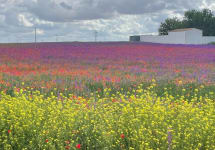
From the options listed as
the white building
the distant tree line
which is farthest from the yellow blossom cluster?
the distant tree line

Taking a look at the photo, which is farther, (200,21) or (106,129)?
(200,21)

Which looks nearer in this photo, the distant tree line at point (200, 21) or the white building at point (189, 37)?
the white building at point (189, 37)

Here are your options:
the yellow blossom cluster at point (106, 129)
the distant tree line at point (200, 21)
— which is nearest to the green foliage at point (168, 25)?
the distant tree line at point (200, 21)

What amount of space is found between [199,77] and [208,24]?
163 ft

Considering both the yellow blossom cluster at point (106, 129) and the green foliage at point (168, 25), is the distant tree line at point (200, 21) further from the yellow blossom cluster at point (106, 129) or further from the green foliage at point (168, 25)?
the yellow blossom cluster at point (106, 129)

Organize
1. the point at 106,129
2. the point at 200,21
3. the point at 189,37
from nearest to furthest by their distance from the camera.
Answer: the point at 106,129 < the point at 189,37 < the point at 200,21

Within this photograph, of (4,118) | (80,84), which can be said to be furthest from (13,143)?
(80,84)

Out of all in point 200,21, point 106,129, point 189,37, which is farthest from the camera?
point 200,21

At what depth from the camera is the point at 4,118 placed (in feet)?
21.4

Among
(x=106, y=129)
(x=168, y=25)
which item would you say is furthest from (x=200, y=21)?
(x=106, y=129)

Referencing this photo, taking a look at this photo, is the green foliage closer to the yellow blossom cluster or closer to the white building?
the white building

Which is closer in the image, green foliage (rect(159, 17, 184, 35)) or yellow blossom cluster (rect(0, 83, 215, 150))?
yellow blossom cluster (rect(0, 83, 215, 150))

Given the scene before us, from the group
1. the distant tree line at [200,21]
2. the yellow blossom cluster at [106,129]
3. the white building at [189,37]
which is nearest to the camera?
the yellow blossom cluster at [106,129]

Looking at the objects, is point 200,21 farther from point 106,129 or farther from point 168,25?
point 106,129
